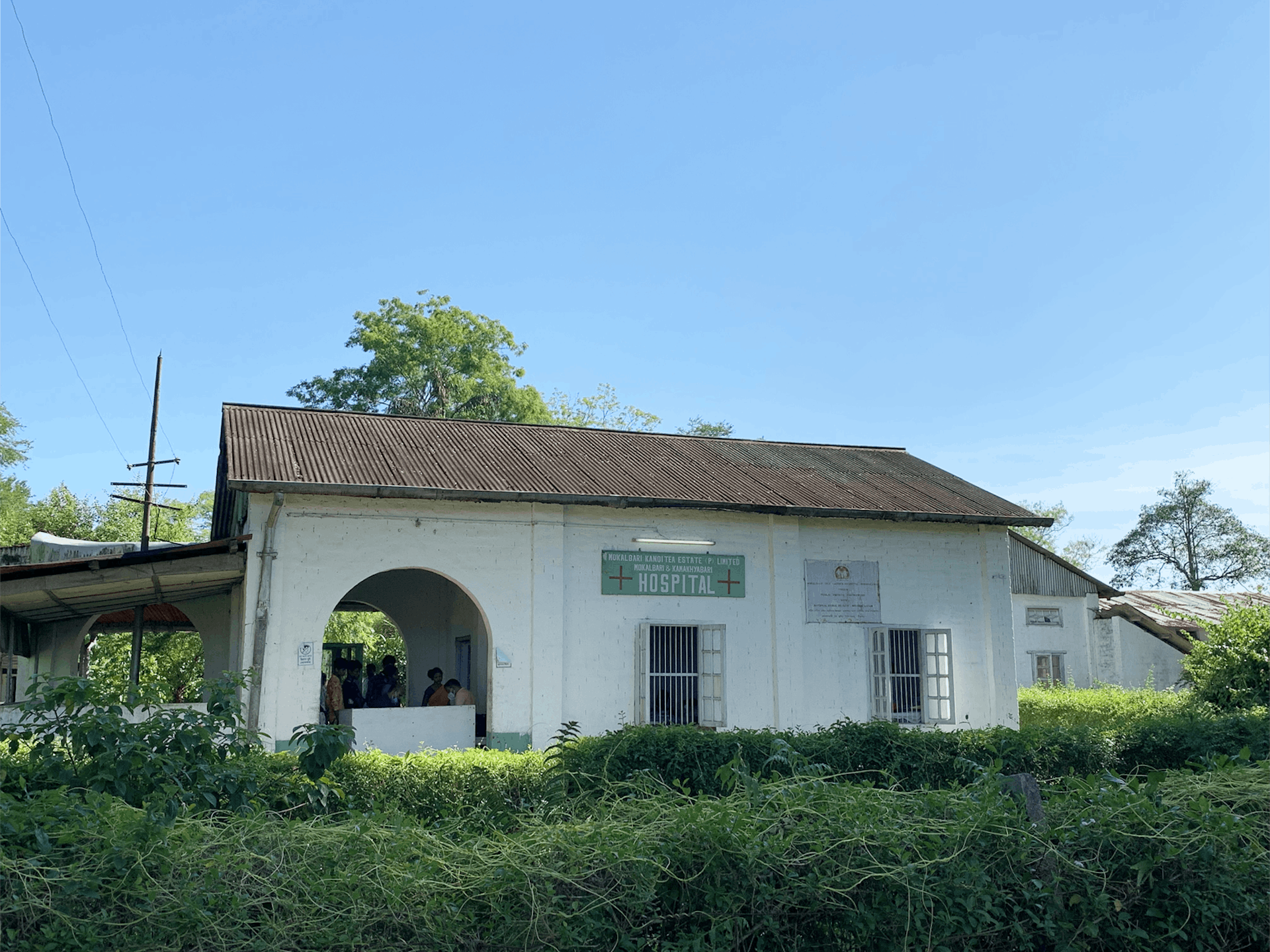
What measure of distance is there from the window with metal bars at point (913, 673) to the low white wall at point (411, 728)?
579cm

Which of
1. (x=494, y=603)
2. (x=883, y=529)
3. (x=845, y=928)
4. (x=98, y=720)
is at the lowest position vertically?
(x=845, y=928)

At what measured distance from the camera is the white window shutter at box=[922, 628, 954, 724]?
15.6 metres

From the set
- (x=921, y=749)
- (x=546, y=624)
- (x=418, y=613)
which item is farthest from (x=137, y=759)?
(x=418, y=613)

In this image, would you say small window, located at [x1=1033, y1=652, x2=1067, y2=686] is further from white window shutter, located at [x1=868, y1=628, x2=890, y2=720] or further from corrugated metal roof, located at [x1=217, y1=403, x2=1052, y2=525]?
white window shutter, located at [x1=868, y1=628, x2=890, y2=720]

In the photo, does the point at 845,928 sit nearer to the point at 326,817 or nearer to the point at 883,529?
the point at 326,817

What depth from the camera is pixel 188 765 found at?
5.55 meters

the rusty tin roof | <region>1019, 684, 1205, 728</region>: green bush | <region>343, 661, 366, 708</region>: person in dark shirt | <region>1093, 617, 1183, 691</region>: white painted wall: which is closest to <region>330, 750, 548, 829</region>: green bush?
<region>343, 661, 366, 708</region>: person in dark shirt

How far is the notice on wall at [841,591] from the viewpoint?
15.2 meters

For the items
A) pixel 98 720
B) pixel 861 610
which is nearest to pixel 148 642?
pixel 861 610

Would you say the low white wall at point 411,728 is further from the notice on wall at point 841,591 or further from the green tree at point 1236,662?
the green tree at point 1236,662

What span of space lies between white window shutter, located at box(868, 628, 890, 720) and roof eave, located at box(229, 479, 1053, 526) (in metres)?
1.73

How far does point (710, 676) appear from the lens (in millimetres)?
14492

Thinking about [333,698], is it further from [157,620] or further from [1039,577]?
[1039,577]

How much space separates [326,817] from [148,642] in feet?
83.3
